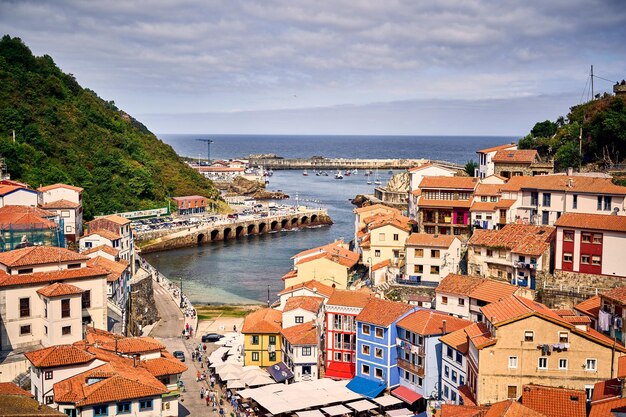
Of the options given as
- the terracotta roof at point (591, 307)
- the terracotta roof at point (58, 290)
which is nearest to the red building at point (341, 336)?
the terracotta roof at point (591, 307)

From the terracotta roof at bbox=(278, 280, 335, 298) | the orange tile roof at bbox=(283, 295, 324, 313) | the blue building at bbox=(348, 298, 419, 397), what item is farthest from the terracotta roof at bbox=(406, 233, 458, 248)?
the blue building at bbox=(348, 298, 419, 397)

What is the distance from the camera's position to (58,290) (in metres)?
34.2

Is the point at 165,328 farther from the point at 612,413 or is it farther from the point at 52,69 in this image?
the point at 52,69

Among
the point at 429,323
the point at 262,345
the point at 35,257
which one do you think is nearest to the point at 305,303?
the point at 262,345

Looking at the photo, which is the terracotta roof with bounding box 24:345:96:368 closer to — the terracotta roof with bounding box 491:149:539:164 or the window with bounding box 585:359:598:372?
the window with bounding box 585:359:598:372

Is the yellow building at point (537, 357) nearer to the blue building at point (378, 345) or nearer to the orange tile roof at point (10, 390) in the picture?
the blue building at point (378, 345)

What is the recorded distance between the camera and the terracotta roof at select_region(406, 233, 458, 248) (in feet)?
155

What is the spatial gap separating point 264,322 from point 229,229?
59.3 m

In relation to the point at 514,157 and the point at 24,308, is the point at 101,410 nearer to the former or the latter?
the point at 24,308

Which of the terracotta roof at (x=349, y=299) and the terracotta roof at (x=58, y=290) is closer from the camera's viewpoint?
the terracotta roof at (x=58, y=290)

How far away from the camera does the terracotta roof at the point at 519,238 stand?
4292cm

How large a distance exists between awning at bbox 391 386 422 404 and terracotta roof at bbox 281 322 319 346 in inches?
219

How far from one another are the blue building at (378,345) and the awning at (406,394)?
90 cm

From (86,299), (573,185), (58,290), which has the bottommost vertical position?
(86,299)
